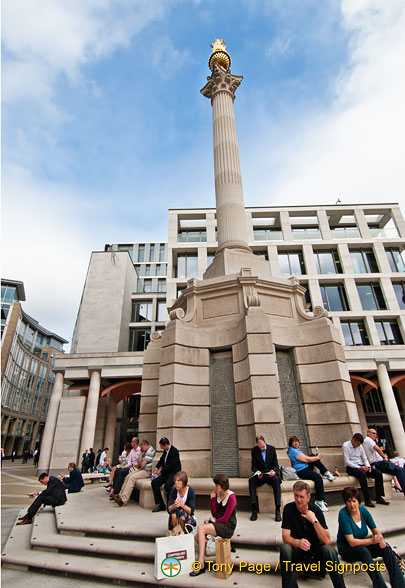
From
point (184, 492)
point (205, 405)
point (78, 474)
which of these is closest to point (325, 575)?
point (184, 492)

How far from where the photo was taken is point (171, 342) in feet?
28.9

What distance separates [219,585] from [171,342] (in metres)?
5.48

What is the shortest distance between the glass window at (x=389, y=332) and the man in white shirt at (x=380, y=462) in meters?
27.1

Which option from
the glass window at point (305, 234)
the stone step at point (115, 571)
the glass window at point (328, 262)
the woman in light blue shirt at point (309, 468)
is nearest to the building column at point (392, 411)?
the glass window at point (328, 262)

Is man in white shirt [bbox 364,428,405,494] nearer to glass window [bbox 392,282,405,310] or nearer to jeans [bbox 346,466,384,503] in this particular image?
jeans [bbox 346,466,384,503]

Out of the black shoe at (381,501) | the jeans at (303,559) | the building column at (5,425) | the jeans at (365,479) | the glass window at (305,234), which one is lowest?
the jeans at (303,559)

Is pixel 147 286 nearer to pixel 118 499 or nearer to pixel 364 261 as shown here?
pixel 364 261

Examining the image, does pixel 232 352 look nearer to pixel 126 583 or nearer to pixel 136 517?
pixel 136 517

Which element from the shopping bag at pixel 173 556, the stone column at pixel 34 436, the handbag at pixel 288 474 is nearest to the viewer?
the shopping bag at pixel 173 556

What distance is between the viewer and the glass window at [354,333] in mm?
31719

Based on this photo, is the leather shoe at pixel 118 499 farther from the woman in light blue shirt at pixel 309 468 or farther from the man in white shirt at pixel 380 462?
the man in white shirt at pixel 380 462

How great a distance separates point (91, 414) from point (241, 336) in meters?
21.3

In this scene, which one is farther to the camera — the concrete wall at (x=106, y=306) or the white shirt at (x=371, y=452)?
the concrete wall at (x=106, y=306)

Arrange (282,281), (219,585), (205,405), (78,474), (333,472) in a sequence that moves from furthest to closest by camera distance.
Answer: (78,474) → (282,281) → (205,405) → (333,472) → (219,585)
